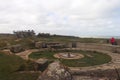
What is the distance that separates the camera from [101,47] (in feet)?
60.2

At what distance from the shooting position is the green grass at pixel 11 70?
722 centimetres

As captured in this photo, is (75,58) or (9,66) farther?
(75,58)

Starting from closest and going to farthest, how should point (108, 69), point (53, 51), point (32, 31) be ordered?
point (108, 69) → point (53, 51) → point (32, 31)

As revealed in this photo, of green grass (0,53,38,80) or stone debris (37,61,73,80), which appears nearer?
stone debris (37,61,73,80)

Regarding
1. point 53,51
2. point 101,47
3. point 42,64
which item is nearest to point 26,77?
point 42,64

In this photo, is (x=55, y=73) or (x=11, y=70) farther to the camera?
(x=11, y=70)

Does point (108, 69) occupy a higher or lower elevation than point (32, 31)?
lower

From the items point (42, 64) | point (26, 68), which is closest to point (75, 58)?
point (42, 64)

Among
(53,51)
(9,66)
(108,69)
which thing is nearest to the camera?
(9,66)

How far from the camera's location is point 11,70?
791 cm

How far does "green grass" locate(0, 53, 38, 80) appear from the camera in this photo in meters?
7.22

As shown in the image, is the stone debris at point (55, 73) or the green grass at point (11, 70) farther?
the green grass at point (11, 70)

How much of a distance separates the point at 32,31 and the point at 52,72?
22952 mm

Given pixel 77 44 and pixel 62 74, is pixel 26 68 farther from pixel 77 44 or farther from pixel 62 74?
pixel 77 44
